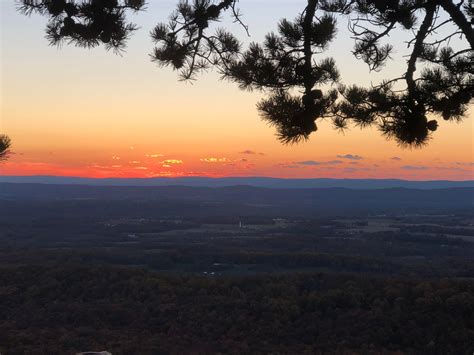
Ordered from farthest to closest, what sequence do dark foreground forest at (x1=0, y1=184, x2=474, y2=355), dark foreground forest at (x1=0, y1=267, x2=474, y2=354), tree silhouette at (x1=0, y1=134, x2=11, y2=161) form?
dark foreground forest at (x1=0, y1=184, x2=474, y2=355) → dark foreground forest at (x1=0, y1=267, x2=474, y2=354) → tree silhouette at (x1=0, y1=134, x2=11, y2=161)

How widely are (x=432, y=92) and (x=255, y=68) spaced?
2062 millimetres

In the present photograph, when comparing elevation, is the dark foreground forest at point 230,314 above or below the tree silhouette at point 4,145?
below

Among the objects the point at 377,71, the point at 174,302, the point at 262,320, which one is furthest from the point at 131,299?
the point at 377,71

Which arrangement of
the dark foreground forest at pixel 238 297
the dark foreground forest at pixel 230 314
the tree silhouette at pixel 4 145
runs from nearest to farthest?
the tree silhouette at pixel 4 145
the dark foreground forest at pixel 230 314
the dark foreground forest at pixel 238 297

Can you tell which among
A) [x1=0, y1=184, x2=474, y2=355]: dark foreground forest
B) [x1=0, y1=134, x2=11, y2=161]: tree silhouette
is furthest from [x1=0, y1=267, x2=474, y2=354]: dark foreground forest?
[x1=0, y1=134, x2=11, y2=161]: tree silhouette

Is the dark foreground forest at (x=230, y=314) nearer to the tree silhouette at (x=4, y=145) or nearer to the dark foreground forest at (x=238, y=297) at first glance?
the dark foreground forest at (x=238, y=297)

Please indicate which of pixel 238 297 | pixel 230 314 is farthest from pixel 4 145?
pixel 238 297

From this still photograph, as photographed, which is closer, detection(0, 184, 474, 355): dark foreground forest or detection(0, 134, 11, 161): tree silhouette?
detection(0, 134, 11, 161): tree silhouette

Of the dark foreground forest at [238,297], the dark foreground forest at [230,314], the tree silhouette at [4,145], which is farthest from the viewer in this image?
the dark foreground forest at [238,297]

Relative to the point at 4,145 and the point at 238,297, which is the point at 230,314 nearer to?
the point at 238,297

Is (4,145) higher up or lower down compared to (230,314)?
higher up

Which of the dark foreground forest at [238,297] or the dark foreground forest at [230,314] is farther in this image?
the dark foreground forest at [238,297]

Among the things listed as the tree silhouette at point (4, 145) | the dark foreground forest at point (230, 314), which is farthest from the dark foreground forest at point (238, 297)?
the tree silhouette at point (4, 145)

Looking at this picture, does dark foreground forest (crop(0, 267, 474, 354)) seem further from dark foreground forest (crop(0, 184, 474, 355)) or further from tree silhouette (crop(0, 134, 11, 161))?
tree silhouette (crop(0, 134, 11, 161))
